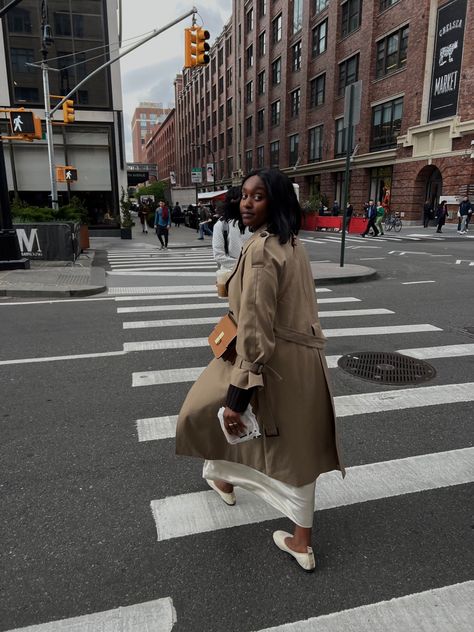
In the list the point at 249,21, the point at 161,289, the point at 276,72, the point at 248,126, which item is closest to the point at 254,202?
the point at 161,289

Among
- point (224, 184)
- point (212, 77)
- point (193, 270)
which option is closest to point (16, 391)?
point (193, 270)

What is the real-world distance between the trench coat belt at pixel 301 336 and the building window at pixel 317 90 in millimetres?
42147

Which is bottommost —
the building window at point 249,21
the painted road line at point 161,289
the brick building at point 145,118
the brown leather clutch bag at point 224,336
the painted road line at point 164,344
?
the painted road line at point 161,289

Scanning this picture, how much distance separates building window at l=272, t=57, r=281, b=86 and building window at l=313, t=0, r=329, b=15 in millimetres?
7763

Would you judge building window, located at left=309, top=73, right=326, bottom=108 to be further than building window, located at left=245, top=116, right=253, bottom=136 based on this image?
No

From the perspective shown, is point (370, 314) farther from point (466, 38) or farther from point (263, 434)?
point (466, 38)

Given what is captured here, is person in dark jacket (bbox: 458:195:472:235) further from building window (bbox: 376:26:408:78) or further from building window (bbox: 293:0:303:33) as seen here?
building window (bbox: 293:0:303:33)

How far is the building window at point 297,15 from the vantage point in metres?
42.2

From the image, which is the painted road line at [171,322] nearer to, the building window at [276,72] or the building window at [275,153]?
the building window at [275,153]

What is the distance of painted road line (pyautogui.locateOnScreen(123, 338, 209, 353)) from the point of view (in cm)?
610

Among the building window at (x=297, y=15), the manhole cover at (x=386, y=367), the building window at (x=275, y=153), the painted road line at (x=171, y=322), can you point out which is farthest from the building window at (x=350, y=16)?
the manhole cover at (x=386, y=367)

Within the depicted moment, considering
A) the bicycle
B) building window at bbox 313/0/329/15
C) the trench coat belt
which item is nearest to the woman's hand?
the trench coat belt

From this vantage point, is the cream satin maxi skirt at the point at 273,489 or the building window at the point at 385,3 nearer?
the cream satin maxi skirt at the point at 273,489

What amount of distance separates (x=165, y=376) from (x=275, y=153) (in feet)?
158
